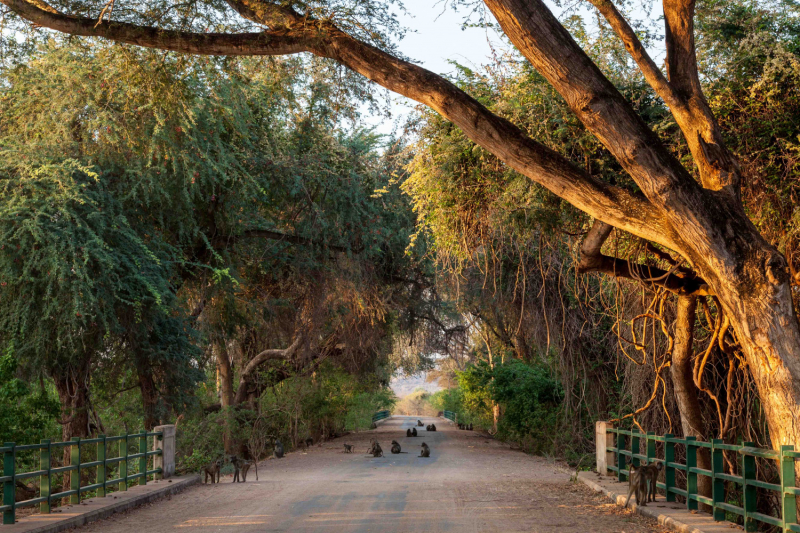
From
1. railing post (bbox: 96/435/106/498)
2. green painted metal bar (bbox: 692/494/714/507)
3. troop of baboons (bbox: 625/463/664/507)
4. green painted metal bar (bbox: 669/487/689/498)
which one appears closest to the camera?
green painted metal bar (bbox: 692/494/714/507)

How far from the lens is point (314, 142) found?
20.5m

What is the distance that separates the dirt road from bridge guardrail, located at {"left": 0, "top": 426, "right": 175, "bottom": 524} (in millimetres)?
770

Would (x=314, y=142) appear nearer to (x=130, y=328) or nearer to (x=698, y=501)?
(x=130, y=328)

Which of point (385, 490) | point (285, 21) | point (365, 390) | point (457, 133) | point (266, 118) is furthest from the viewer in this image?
point (365, 390)

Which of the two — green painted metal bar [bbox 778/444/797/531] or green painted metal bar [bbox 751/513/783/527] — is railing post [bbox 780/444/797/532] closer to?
green painted metal bar [bbox 778/444/797/531]

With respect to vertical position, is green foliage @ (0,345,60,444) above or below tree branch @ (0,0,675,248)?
below

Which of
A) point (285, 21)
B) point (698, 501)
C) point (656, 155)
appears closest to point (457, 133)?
point (285, 21)

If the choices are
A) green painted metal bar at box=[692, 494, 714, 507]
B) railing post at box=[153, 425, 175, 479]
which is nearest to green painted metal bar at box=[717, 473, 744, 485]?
green painted metal bar at box=[692, 494, 714, 507]

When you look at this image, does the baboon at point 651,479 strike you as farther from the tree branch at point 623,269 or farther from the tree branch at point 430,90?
the tree branch at point 430,90

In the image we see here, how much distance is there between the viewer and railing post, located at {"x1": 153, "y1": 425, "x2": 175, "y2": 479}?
49.6 feet

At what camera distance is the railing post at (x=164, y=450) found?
595 inches

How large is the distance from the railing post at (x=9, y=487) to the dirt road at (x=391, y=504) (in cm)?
109

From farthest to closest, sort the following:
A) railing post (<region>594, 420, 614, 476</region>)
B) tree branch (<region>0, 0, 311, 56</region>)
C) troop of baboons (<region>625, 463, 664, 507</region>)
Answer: railing post (<region>594, 420, 614, 476</region>), troop of baboons (<region>625, 463, 664, 507</region>), tree branch (<region>0, 0, 311, 56</region>)

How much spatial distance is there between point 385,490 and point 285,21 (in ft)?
28.2
